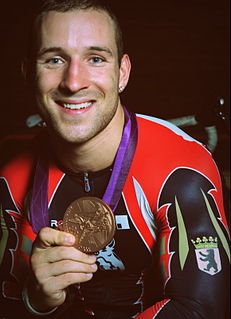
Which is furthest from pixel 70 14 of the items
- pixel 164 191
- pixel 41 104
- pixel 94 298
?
pixel 94 298

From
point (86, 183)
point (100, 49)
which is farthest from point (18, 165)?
point (100, 49)

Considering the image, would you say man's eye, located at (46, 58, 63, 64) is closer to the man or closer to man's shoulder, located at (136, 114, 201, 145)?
the man

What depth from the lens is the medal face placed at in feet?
4.15

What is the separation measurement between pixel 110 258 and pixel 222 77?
2731 millimetres

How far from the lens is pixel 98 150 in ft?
4.56

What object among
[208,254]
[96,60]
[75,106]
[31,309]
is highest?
[96,60]

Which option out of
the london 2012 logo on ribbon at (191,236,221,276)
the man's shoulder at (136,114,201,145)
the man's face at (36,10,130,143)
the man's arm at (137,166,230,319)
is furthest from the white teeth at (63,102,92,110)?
the london 2012 logo on ribbon at (191,236,221,276)

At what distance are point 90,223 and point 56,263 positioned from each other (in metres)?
0.15

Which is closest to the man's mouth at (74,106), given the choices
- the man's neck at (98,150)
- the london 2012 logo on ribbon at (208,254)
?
the man's neck at (98,150)

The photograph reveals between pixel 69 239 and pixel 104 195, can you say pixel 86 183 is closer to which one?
pixel 104 195

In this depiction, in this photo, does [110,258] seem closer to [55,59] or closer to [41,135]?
[41,135]

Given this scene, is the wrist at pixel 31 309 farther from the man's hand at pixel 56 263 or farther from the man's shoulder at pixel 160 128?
the man's shoulder at pixel 160 128

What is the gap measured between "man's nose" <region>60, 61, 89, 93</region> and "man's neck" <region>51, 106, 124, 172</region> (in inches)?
6.6

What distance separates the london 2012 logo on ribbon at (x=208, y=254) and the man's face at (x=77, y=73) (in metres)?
0.44
